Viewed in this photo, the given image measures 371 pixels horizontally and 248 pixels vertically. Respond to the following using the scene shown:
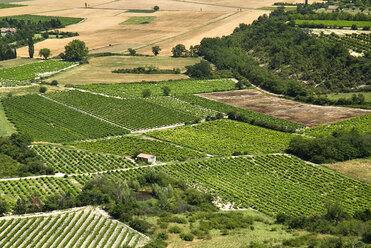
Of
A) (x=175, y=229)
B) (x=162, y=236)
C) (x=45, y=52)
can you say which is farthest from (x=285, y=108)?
(x=45, y=52)

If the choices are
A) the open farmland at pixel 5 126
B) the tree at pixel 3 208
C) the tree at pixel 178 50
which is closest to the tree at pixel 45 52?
the tree at pixel 178 50

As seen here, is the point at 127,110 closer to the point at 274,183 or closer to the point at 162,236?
the point at 274,183

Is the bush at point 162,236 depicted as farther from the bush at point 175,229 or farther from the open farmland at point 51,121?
the open farmland at point 51,121

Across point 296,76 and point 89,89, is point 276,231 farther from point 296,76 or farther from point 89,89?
point 296,76

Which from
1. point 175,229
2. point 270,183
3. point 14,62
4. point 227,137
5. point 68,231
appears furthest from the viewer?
point 14,62

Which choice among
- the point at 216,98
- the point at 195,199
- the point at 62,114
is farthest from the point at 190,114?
the point at 195,199
